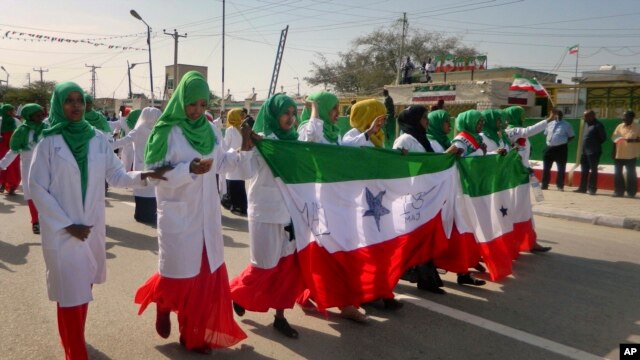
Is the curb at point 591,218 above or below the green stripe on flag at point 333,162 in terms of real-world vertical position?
below

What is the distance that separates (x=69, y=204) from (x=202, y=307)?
1.09 meters

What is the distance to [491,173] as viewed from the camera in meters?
5.85

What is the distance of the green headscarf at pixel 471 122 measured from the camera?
599 centimetres

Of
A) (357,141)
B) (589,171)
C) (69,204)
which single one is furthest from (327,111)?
(589,171)

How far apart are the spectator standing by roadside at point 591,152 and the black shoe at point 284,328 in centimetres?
1038

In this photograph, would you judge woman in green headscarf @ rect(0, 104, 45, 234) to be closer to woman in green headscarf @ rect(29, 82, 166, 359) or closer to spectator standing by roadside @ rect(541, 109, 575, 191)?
woman in green headscarf @ rect(29, 82, 166, 359)

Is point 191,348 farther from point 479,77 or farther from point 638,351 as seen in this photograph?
point 479,77

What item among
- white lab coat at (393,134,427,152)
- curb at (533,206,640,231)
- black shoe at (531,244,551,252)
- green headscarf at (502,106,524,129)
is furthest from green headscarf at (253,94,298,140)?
curb at (533,206,640,231)

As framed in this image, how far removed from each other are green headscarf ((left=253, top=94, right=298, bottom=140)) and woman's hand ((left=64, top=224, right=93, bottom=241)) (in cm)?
161

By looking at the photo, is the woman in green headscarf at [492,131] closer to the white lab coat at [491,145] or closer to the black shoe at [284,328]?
the white lab coat at [491,145]

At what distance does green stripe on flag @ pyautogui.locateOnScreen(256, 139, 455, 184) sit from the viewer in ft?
13.6

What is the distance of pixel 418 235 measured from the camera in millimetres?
4875

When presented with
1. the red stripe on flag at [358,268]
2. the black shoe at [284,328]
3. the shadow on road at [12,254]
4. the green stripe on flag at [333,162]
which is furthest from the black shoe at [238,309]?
the shadow on road at [12,254]

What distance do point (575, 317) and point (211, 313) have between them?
3064mm
